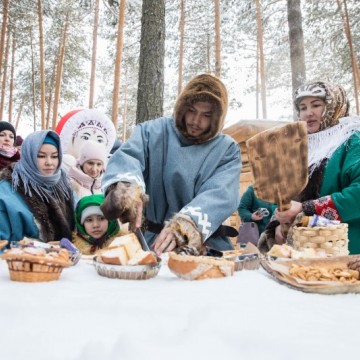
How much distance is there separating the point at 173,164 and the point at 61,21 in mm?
12764

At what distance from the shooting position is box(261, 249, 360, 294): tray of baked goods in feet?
3.06

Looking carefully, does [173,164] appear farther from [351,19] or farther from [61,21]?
[61,21]

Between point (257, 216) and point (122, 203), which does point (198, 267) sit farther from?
point (257, 216)

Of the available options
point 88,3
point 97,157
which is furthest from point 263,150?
point 88,3

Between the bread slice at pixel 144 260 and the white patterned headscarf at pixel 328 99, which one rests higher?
the white patterned headscarf at pixel 328 99

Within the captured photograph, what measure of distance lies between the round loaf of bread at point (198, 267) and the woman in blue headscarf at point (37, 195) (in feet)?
4.14

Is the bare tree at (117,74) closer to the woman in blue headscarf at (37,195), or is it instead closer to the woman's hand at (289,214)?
the woman in blue headscarf at (37,195)

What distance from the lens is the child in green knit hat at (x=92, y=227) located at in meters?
2.29

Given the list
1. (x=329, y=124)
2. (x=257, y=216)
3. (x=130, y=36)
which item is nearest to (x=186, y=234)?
(x=329, y=124)

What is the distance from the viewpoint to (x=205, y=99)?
1772mm

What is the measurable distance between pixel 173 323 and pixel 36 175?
1870 mm

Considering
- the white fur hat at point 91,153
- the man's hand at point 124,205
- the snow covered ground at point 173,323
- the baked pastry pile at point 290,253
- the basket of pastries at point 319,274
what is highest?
the white fur hat at point 91,153

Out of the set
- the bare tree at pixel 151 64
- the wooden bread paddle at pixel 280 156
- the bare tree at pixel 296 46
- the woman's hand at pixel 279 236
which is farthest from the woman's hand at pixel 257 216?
the bare tree at pixel 296 46

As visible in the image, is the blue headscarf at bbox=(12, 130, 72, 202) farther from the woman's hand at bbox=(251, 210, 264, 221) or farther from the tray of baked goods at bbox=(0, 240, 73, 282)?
the woman's hand at bbox=(251, 210, 264, 221)
